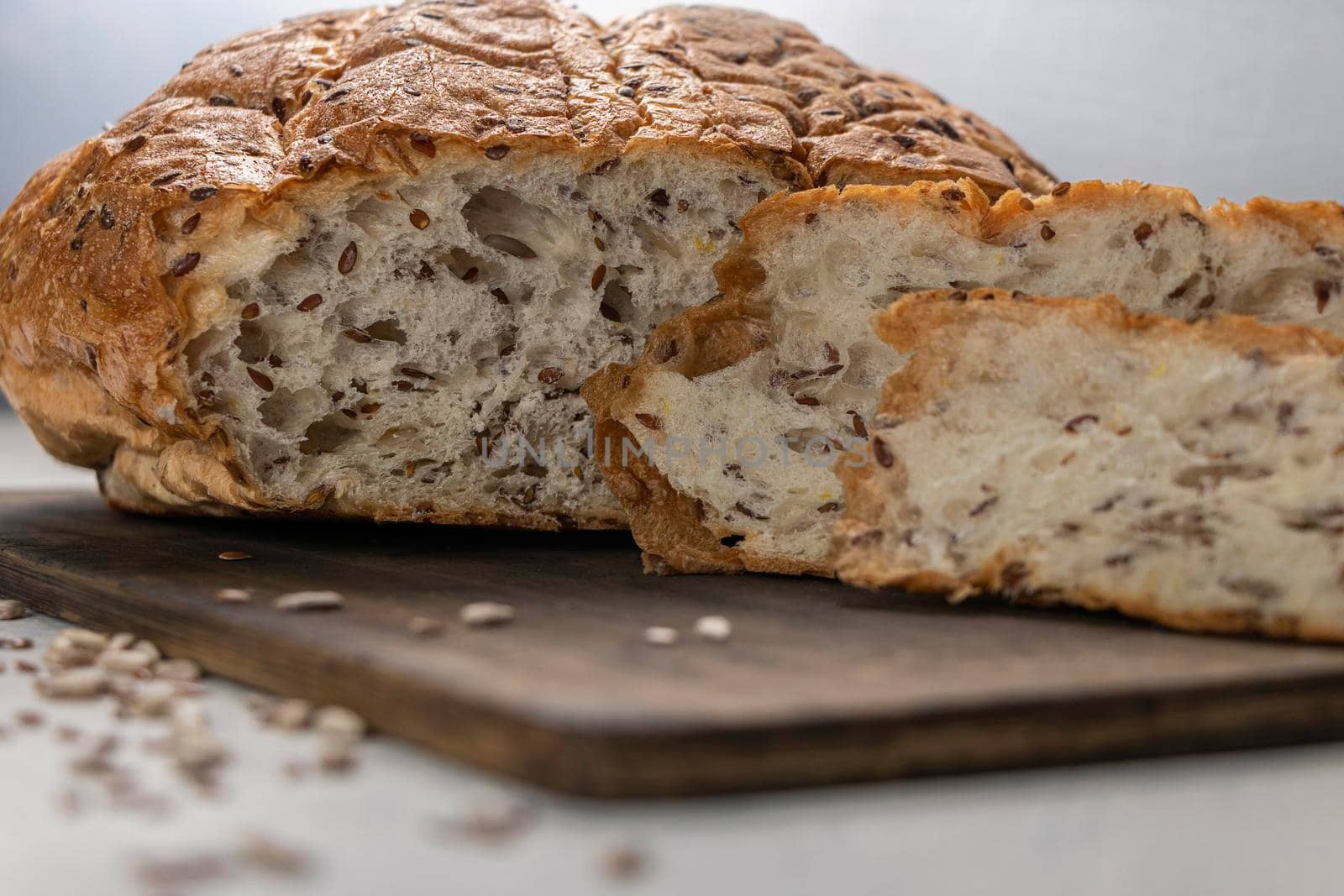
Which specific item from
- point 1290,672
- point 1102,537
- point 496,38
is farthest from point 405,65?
point 1290,672

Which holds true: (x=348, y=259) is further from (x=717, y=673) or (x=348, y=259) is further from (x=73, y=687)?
(x=717, y=673)

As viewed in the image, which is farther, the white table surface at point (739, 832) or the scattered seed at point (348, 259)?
the scattered seed at point (348, 259)

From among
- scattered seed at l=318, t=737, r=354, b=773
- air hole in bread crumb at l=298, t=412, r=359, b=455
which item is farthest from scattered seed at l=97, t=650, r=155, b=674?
air hole in bread crumb at l=298, t=412, r=359, b=455

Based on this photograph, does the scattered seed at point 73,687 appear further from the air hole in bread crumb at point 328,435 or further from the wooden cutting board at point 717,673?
the air hole in bread crumb at point 328,435

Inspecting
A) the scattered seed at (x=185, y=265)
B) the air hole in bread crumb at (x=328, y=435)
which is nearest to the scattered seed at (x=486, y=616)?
the air hole in bread crumb at (x=328, y=435)

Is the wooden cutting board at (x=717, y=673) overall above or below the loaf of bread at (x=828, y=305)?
below

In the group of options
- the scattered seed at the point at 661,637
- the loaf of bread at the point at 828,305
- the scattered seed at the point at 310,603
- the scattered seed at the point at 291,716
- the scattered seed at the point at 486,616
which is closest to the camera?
the scattered seed at the point at 291,716

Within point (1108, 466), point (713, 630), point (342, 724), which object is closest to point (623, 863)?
point (342, 724)
